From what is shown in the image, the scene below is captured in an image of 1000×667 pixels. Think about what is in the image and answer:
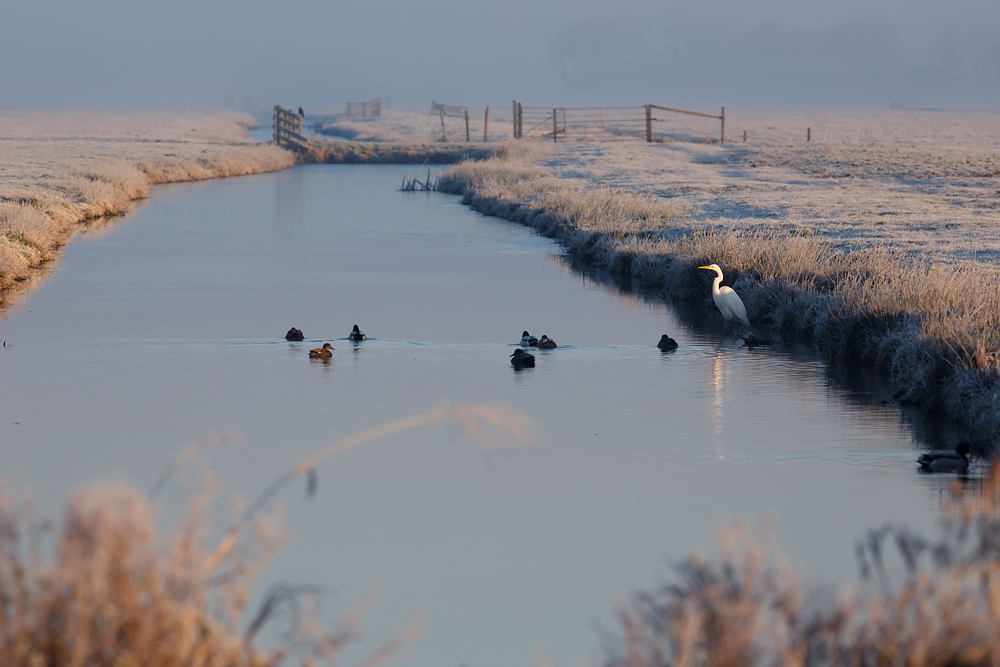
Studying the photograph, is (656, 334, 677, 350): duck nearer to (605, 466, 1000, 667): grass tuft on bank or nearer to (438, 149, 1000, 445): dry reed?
(438, 149, 1000, 445): dry reed

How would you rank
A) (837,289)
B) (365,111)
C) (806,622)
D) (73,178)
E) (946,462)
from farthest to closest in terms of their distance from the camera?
1. (365,111)
2. (73,178)
3. (837,289)
4. (946,462)
5. (806,622)

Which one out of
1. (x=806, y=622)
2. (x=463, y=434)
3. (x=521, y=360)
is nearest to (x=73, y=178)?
(x=521, y=360)

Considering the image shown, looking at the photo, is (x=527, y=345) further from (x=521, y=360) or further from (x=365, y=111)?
(x=365, y=111)

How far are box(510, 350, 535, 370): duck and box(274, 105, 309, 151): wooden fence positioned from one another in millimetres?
45909

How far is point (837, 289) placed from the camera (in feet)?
46.5

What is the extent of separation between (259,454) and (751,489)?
3381mm

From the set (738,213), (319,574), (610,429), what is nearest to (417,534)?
(319,574)

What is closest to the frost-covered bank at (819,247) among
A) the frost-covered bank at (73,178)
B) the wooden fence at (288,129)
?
the frost-covered bank at (73,178)

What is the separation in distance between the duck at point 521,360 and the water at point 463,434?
0.44 feet

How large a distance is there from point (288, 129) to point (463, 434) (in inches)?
2040

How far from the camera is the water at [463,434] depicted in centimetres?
648

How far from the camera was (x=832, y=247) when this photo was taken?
1928 centimetres

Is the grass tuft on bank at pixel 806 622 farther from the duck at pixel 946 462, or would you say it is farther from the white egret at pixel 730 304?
the white egret at pixel 730 304

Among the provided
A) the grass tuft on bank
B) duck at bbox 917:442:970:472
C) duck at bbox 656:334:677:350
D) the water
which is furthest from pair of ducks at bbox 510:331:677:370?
the grass tuft on bank
